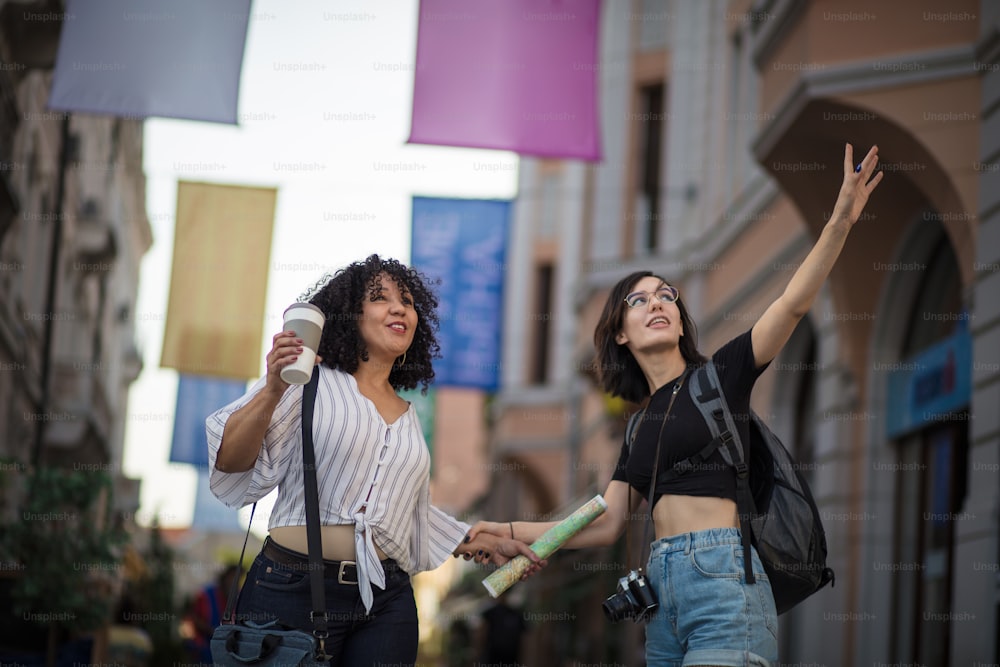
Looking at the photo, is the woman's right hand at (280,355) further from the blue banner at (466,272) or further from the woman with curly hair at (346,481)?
the blue banner at (466,272)

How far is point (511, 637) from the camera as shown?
57.4 feet

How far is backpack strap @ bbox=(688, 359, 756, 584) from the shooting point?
4.52 metres

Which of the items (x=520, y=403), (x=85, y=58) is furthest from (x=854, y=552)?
(x=520, y=403)

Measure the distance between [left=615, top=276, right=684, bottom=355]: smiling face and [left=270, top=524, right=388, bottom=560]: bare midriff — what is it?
48.4 inches

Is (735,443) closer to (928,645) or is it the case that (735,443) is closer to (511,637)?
(928,645)

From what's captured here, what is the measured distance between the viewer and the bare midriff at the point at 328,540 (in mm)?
4543

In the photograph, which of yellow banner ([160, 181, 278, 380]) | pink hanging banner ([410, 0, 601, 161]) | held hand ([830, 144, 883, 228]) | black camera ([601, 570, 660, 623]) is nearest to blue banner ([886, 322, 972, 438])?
pink hanging banner ([410, 0, 601, 161])

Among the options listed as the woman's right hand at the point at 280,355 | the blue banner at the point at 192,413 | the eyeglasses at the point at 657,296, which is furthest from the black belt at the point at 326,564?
the blue banner at the point at 192,413

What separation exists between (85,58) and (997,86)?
743 centimetres

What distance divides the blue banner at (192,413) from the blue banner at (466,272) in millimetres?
4046

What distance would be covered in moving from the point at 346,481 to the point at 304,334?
56cm

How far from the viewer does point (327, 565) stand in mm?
4523

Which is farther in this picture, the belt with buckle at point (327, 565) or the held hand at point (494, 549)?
the held hand at point (494, 549)

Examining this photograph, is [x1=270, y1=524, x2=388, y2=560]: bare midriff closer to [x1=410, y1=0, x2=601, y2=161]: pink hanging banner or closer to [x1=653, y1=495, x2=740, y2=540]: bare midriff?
[x1=653, y1=495, x2=740, y2=540]: bare midriff
